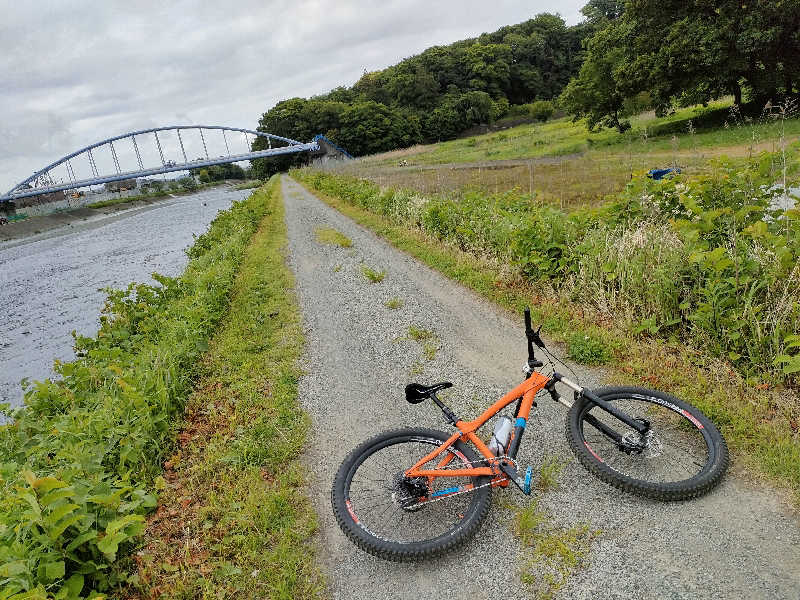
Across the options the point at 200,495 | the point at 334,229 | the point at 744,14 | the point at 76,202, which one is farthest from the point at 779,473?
the point at 76,202

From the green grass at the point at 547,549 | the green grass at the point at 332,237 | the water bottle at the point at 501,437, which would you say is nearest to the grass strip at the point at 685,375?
the green grass at the point at 547,549

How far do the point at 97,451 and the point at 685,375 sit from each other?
6.12 m

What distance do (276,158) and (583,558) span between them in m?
124

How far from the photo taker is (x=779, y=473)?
365cm

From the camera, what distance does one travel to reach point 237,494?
13.9 feet

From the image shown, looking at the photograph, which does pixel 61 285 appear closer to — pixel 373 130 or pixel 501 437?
pixel 501 437

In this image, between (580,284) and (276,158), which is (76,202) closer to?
(276,158)

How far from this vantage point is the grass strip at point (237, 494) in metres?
3.40

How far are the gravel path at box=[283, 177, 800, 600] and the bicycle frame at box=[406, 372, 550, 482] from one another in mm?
505

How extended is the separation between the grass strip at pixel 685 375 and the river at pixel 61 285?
9591 millimetres

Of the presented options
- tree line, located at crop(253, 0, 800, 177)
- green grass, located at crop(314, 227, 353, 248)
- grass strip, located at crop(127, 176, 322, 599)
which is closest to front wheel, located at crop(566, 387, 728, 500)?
grass strip, located at crop(127, 176, 322, 599)

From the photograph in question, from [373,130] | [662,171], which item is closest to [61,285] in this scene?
[662,171]

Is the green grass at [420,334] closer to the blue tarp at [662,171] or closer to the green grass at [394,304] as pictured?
the green grass at [394,304]

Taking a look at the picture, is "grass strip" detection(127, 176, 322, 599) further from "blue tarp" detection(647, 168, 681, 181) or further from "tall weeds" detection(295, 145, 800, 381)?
"blue tarp" detection(647, 168, 681, 181)
